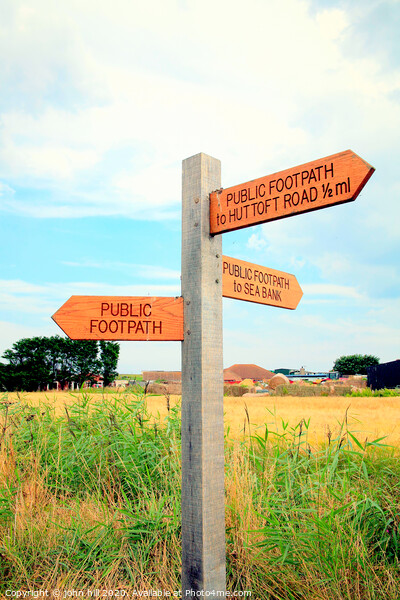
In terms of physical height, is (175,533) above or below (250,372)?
below

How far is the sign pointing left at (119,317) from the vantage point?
2361 mm

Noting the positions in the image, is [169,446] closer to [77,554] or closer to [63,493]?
[63,493]

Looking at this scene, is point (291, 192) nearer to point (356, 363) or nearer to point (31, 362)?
point (31, 362)

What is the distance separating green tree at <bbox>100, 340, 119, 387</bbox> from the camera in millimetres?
21791

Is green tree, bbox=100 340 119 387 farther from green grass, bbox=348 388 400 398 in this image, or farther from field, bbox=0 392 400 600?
field, bbox=0 392 400 600

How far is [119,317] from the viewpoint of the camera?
2406 millimetres

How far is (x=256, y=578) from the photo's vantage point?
256cm

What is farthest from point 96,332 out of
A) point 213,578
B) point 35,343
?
point 35,343

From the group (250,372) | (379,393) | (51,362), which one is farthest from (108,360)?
(250,372)

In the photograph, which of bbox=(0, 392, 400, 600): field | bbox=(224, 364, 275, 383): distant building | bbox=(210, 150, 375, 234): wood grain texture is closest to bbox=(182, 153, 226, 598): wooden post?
bbox=(210, 150, 375, 234): wood grain texture

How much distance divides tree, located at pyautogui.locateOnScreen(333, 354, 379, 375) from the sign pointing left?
1874 inches

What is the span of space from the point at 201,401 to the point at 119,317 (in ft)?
1.99

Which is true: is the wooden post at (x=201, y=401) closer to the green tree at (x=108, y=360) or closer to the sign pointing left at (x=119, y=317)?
the sign pointing left at (x=119, y=317)

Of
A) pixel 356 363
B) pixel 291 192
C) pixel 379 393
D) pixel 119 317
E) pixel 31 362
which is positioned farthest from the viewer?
pixel 356 363
